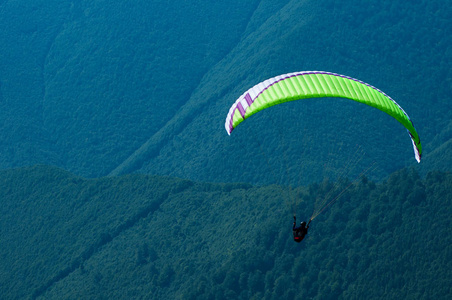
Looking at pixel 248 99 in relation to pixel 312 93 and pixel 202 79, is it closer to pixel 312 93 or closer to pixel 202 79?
pixel 312 93

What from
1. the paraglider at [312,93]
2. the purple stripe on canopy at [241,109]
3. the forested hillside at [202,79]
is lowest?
the paraglider at [312,93]

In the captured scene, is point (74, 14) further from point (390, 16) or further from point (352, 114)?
point (352, 114)

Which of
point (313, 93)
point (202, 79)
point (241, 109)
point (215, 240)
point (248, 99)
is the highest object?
point (202, 79)

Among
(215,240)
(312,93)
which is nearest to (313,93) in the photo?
(312,93)

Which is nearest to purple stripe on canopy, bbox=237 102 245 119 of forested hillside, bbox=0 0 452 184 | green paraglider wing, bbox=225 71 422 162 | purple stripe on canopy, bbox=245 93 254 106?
green paraglider wing, bbox=225 71 422 162

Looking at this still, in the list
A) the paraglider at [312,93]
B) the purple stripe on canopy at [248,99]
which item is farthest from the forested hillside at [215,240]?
the purple stripe on canopy at [248,99]

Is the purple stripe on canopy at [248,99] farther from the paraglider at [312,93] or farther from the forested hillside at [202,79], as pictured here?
the forested hillside at [202,79]

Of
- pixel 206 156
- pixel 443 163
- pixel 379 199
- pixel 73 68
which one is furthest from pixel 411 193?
pixel 73 68
